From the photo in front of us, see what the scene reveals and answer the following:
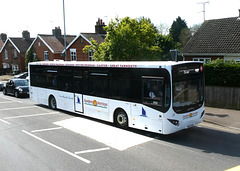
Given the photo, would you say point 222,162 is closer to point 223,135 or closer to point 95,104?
point 223,135

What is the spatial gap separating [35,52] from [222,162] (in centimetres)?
4226

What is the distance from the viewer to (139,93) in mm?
10398

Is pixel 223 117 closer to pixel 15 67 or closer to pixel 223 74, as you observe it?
pixel 223 74

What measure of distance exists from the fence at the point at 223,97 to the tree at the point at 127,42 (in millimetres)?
4586

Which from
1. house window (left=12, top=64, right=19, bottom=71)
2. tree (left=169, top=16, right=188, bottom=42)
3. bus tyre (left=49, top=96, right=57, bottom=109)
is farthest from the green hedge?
tree (left=169, top=16, right=188, bottom=42)

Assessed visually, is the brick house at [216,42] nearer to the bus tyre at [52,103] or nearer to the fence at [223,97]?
the fence at [223,97]

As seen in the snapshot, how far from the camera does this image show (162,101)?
31.1 ft

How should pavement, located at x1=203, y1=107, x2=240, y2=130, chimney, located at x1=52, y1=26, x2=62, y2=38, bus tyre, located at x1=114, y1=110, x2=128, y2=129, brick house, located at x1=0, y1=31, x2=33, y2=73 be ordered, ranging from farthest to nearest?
brick house, located at x1=0, y1=31, x2=33, y2=73
chimney, located at x1=52, y1=26, x2=62, y2=38
pavement, located at x1=203, y1=107, x2=240, y2=130
bus tyre, located at x1=114, y1=110, x2=128, y2=129

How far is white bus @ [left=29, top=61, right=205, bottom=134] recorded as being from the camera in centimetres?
948

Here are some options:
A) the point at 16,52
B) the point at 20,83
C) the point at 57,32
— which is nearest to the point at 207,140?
the point at 20,83

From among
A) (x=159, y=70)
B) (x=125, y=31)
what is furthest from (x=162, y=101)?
(x=125, y=31)

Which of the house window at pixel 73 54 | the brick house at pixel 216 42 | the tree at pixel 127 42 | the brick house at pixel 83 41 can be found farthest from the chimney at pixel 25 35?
the tree at pixel 127 42

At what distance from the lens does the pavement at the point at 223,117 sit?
472 inches

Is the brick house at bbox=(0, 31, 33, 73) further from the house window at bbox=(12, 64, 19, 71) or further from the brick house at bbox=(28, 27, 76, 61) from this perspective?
the brick house at bbox=(28, 27, 76, 61)
